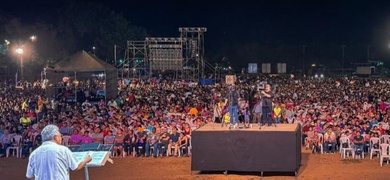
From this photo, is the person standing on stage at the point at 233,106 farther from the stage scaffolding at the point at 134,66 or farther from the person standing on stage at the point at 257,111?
the stage scaffolding at the point at 134,66

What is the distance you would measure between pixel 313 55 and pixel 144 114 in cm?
9942

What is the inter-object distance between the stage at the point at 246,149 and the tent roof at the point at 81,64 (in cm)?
1568

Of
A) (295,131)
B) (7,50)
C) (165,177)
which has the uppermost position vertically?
(7,50)

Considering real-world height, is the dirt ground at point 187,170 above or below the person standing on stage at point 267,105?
below

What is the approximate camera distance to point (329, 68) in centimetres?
10419

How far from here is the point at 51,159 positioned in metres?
5.89

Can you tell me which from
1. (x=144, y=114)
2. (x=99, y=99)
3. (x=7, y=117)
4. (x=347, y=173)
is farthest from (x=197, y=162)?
(x=99, y=99)

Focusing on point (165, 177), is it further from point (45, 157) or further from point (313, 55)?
point (313, 55)

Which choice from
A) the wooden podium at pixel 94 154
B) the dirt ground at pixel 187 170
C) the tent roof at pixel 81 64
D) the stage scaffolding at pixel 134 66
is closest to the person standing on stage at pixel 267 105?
the dirt ground at pixel 187 170

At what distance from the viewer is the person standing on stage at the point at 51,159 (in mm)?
5895

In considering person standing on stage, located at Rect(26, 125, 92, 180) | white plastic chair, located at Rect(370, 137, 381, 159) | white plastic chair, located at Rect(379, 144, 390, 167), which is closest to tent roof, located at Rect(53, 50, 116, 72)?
white plastic chair, located at Rect(370, 137, 381, 159)

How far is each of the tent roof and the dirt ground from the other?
461 inches

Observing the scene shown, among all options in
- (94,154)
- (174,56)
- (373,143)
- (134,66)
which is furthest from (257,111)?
(134,66)

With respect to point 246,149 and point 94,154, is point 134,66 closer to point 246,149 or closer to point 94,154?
point 246,149
